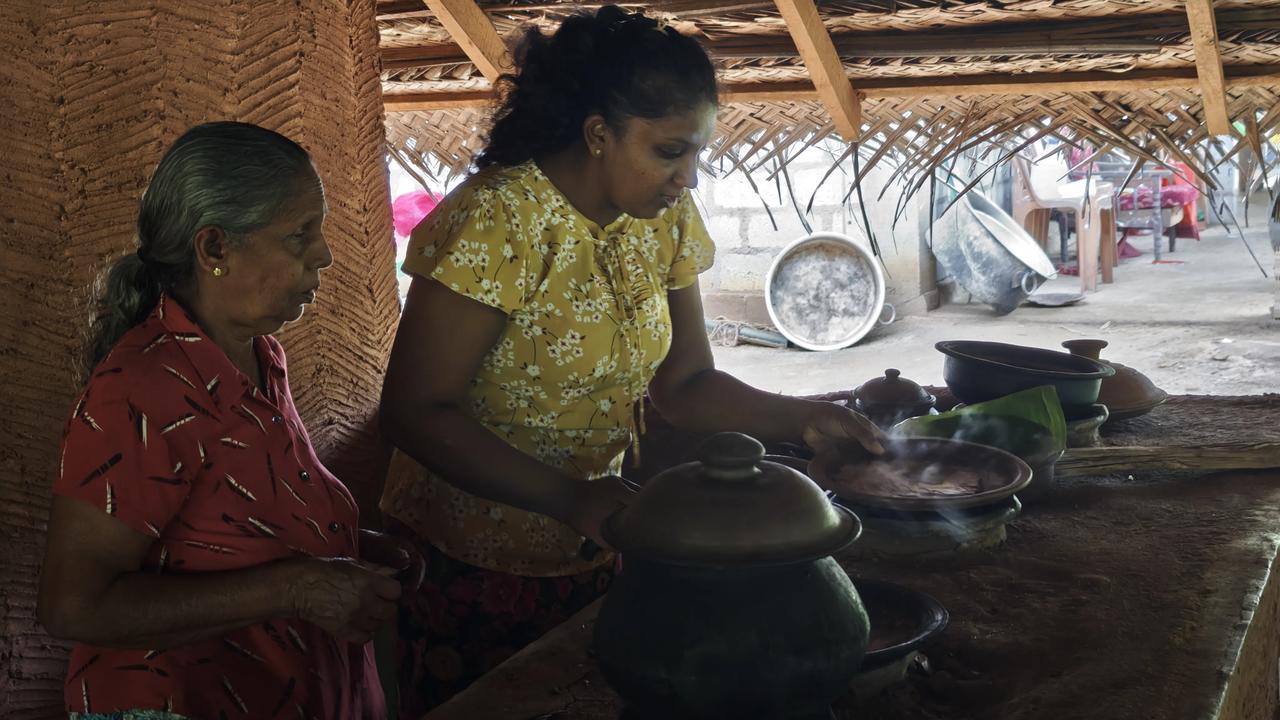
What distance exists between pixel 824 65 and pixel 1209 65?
1.19 m

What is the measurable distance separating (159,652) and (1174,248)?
59.9 feet

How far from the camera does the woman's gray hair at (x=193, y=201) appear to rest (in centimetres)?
150

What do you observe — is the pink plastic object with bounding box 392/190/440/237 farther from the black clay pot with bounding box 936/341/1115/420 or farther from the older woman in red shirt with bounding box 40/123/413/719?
the older woman in red shirt with bounding box 40/123/413/719

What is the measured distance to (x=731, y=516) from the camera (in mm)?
1333

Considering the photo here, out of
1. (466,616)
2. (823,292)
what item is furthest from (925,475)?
(823,292)

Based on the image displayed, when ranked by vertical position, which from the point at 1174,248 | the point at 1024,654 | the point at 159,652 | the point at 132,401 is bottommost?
the point at 1174,248

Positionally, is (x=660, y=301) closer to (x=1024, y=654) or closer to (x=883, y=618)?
(x=883, y=618)

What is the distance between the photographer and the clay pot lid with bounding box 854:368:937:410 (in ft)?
9.61

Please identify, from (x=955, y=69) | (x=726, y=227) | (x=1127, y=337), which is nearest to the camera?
(x=955, y=69)

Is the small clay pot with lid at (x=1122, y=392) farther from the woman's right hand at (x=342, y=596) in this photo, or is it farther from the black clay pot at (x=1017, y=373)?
the woman's right hand at (x=342, y=596)

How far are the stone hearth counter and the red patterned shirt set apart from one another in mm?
261

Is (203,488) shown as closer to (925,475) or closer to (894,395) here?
(925,475)

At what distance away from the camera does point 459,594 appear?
6.99 ft

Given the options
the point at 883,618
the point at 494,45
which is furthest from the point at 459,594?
the point at 494,45
